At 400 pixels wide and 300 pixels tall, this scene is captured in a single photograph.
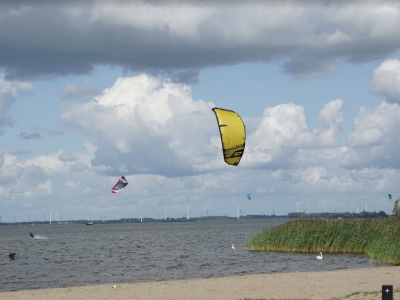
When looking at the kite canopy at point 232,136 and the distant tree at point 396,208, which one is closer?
the kite canopy at point 232,136

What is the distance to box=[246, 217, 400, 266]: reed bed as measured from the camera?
3397cm

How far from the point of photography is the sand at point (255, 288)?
61.6 ft

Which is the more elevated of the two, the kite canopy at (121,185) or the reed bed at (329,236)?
the kite canopy at (121,185)

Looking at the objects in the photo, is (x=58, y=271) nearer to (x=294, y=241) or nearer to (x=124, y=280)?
(x=124, y=280)

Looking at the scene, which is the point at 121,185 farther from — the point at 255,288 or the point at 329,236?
the point at 329,236

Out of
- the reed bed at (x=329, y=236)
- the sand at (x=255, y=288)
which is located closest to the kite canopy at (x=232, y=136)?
the sand at (x=255, y=288)

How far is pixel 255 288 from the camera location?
20.9 m

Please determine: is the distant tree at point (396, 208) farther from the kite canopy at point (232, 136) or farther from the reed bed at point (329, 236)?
the kite canopy at point (232, 136)

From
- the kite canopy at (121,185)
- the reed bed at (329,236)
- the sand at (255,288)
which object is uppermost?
the kite canopy at (121,185)

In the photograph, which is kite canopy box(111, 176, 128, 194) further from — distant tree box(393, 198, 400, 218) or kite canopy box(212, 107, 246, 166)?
distant tree box(393, 198, 400, 218)

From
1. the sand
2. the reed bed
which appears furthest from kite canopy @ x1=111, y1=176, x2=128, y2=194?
the reed bed

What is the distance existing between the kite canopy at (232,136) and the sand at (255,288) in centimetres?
460

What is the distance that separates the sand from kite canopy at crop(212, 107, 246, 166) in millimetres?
4604

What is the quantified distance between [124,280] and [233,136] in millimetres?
9629
